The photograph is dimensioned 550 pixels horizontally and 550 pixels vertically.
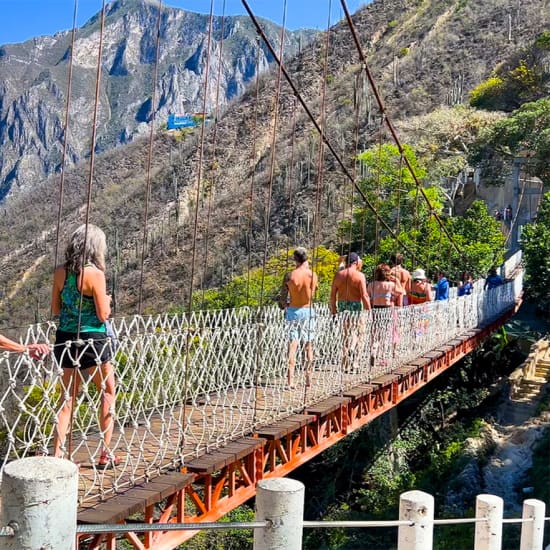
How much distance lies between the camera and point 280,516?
1.73m

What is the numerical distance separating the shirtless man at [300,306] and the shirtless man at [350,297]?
0.76m

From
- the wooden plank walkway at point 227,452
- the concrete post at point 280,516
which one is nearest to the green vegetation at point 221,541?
the wooden plank walkway at point 227,452

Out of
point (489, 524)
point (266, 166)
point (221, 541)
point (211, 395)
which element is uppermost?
point (266, 166)

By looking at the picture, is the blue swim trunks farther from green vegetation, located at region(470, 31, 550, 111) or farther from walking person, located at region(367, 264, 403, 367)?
green vegetation, located at region(470, 31, 550, 111)

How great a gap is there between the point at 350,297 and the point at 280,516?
4.41 m

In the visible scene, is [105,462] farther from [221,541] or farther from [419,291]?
[221,541]

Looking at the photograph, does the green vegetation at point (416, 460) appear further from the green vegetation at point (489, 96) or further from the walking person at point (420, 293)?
the green vegetation at point (489, 96)

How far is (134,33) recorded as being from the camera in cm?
13675

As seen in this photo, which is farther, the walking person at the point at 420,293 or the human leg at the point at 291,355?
the walking person at the point at 420,293

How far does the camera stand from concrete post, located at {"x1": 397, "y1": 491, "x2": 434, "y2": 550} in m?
2.51

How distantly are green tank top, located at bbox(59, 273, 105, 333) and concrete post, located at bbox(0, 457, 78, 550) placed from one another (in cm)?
170

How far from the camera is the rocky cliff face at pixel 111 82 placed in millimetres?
116562

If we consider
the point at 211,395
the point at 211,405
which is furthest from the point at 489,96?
the point at 211,405

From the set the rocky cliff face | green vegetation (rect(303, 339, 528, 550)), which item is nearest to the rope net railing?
green vegetation (rect(303, 339, 528, 550))
